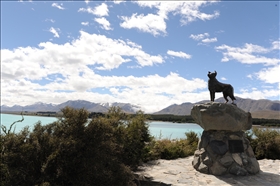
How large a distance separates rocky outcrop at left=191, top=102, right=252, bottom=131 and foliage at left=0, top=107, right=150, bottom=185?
318 centimetres

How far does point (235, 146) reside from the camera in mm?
7441

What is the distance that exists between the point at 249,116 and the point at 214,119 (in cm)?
152

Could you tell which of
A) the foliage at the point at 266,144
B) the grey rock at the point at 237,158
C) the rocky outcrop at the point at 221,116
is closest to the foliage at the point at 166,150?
the rocky outcrop at the point at 221,116

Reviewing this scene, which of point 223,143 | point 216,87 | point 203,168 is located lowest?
point 203,168

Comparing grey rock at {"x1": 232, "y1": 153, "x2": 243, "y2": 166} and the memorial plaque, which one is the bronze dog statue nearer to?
the memorial plaque

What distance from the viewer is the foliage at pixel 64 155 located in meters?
4.51

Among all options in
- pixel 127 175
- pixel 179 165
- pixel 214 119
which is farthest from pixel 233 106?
pixel 127 175

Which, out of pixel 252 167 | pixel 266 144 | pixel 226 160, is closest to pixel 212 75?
pixel 226 160

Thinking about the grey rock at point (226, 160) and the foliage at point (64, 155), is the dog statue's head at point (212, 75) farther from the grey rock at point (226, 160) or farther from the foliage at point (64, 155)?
the foliage at point (64, 155)

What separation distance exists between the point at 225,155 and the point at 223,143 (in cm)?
36

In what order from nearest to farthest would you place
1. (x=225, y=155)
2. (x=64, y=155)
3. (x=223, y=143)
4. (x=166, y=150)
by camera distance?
(x=64, y=155) → (x=225, y=155) → (x=223, y=143) → (x=166, y=150)

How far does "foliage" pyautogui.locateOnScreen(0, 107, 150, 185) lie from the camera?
4.51 meters

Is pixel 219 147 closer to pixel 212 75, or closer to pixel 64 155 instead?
pixel 212 75

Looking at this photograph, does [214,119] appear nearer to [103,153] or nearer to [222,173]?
[222,173]
